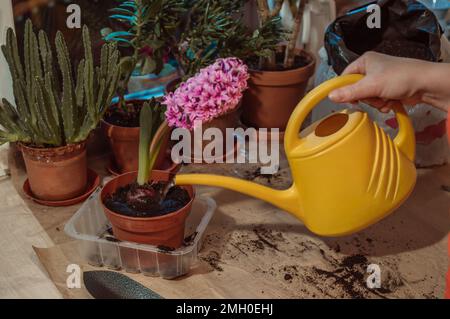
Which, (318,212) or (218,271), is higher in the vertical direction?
(318,212)

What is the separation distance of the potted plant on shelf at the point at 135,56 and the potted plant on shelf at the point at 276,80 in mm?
204

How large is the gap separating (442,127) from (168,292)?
2.11 feet

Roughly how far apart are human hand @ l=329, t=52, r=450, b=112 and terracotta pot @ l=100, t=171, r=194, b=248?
0.96 ft

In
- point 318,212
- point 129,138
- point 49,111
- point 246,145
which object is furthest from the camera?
point 246,145

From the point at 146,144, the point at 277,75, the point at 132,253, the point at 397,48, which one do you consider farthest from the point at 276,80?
the point at 132,253

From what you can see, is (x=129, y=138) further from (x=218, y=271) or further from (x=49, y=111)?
(x=218, y=271)

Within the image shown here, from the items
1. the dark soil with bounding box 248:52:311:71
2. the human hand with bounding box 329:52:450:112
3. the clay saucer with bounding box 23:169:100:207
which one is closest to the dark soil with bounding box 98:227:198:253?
the clay saucer with bounding box 23:169:100:207

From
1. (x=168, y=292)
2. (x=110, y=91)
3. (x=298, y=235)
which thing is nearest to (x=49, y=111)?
(x=110, y=91)

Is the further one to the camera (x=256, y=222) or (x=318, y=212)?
(x=256, y=222)

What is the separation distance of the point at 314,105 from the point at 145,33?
0.48 m

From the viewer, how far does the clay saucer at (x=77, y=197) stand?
0.99m

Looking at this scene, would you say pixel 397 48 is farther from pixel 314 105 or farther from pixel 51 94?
pixel 51 94

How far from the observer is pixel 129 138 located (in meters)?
1.04

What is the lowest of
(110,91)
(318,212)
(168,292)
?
(168,292)
